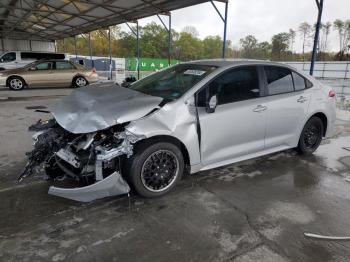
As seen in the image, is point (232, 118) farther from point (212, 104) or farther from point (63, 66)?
point (63, 66)

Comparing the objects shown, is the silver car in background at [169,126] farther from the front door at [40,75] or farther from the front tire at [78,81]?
the front tire at [78,81]

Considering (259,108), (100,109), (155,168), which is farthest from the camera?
(259,108)

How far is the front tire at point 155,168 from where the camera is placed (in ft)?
10.8

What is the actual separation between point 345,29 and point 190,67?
183 ft

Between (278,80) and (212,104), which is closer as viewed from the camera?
(212,104)

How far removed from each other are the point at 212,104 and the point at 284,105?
60.3 inches

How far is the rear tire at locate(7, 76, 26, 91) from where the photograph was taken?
13.7m

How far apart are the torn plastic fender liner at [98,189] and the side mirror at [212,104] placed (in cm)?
133

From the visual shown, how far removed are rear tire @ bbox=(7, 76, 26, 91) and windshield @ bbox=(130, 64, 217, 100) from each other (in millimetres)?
11380

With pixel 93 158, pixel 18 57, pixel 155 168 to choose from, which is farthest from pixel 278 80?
pixel 18 57

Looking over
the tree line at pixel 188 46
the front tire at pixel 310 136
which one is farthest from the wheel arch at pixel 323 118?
the tree line at pixel 188 46

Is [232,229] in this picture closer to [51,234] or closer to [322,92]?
[51,234]

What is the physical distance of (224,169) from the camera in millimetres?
4578

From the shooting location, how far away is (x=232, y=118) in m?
3.90
